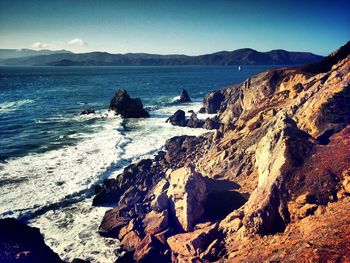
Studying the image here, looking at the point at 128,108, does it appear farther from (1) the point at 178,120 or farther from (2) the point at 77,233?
(2) the point at 77,233

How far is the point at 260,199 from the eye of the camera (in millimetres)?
14891

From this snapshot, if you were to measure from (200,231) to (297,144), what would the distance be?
659 cm

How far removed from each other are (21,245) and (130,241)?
18.1ft

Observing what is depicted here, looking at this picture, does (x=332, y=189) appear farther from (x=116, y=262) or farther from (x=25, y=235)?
(x=25, y=235)

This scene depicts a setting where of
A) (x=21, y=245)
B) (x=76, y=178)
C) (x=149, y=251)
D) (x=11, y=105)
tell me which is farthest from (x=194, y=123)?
(x=11, y=105)

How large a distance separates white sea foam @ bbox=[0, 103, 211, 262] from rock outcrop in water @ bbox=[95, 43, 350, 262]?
1575 mm

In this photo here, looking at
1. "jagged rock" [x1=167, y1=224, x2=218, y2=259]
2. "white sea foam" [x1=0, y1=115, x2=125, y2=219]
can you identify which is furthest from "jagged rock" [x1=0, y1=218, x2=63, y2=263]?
"jagged rock" [x1=167, y1=224, x2=218, y2=259]

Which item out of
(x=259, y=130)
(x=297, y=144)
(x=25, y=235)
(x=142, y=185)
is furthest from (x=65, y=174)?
(x=297, y=144)

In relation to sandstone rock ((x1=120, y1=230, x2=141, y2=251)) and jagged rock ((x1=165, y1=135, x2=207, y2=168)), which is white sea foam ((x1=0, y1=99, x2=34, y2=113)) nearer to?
jagged rock ((x1=165, y1=135, x2=207, y2=168))

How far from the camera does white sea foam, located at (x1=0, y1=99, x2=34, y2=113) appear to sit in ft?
209

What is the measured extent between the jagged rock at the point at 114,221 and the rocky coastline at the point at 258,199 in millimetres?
65

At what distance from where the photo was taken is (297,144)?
16.4 m

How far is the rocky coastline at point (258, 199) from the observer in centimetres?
1270

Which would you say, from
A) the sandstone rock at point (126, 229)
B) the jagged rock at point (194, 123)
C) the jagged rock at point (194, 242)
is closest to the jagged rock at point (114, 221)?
the sandstone rock at point (126, 229)
